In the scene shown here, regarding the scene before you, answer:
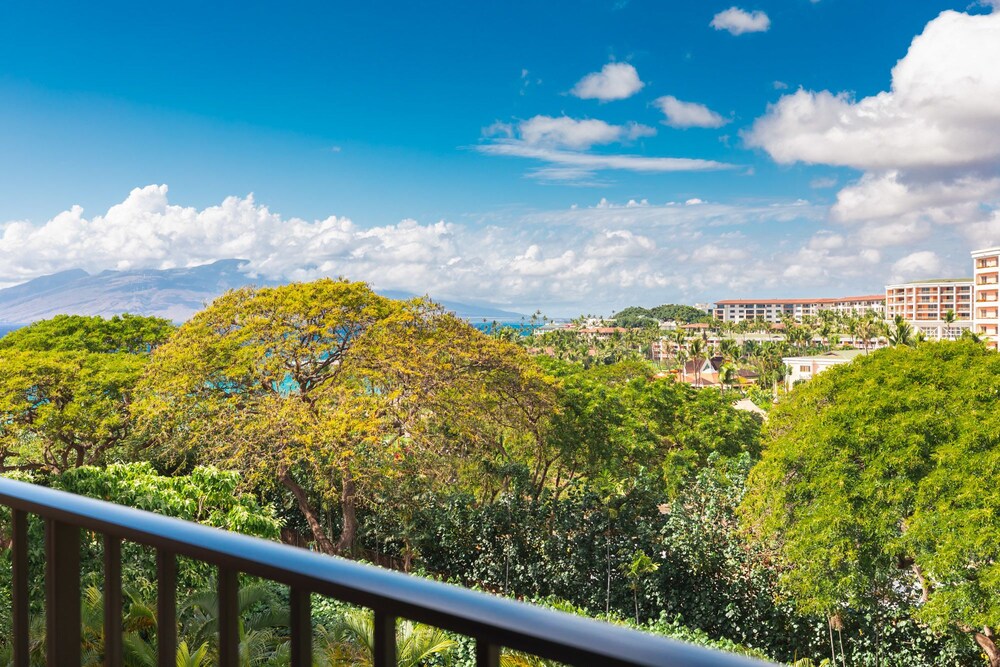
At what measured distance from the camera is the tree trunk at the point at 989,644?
29.4ft

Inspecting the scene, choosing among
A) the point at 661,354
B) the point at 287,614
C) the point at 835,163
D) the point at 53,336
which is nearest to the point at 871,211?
the point at 835,163

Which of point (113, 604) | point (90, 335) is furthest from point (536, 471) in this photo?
point (113, 604)

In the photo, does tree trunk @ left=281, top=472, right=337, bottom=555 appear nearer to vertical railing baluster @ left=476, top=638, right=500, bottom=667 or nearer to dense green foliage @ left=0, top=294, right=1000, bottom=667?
dense green foliage @ left=0, top=294, right=1000, bottom=667

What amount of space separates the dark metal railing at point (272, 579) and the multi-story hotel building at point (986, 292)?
5103cm

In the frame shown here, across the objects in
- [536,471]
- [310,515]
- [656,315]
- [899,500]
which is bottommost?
[310,515]

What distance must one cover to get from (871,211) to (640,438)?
83251 mm

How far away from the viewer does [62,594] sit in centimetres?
106

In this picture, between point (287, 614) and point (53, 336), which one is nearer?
point (287, 614)

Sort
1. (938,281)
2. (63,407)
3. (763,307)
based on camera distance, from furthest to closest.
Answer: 1. (763,307)
2. (938,281)
3. (63,407)

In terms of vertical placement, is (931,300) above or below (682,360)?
above

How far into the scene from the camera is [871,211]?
84.3m

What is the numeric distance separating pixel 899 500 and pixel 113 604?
1017cm

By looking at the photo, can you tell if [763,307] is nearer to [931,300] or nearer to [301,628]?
[931,300]

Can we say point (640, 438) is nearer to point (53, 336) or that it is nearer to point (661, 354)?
point (53, 336)
